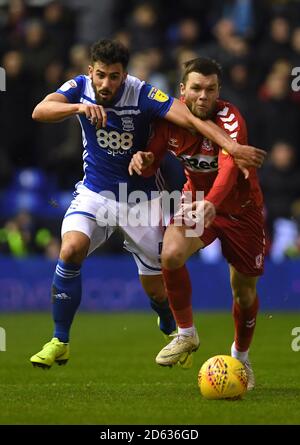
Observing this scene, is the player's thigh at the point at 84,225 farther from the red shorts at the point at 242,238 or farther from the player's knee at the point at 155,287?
the red shorts at the point at 242,238

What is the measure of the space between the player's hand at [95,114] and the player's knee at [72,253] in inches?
38.9

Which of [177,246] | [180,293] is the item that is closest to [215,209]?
[177,246]

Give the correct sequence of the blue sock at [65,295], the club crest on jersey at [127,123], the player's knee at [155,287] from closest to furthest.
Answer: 1. the blue sock at [65,295]
2. the club crest on jersey at [127,123]
3. the player's knee at [155,287]

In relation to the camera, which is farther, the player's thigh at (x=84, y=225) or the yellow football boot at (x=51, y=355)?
the player's thigh at (x=84, y=225)

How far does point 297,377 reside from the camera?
9805mm

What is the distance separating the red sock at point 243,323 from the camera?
9391mm

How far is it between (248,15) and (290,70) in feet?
8.15

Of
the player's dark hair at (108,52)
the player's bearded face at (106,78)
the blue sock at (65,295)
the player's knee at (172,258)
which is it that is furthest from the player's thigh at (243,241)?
the player's dark hair at (108,52)

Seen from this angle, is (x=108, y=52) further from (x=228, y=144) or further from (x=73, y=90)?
(x=228, y=144)

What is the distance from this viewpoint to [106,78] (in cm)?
906

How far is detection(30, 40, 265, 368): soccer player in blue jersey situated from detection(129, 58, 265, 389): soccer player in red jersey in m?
0.14

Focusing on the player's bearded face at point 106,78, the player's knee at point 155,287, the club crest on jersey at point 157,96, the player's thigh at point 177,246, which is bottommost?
the player's knee at point 155,287

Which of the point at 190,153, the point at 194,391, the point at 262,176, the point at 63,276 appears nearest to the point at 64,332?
the point at 63,276

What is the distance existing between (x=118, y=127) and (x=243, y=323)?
1.93 meters
